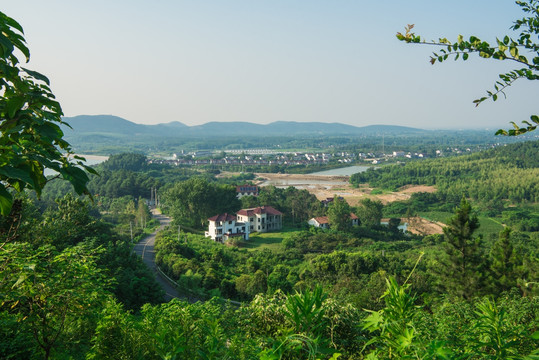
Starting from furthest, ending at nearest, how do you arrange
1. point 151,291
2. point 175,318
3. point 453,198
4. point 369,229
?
1. point 453,198
2. point 369,229
3. point 151,291
4. point 175,318

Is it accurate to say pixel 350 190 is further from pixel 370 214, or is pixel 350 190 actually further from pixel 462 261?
pixel 462 261

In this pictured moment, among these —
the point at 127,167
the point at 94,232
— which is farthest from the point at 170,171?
the point at 94,232

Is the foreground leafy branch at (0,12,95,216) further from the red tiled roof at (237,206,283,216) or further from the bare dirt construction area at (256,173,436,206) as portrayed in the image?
the bare dirt construction area at (256,173,436,206)

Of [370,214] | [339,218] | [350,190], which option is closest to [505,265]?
[339,218]

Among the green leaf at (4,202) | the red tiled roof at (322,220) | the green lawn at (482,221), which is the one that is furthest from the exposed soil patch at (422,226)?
the green leaf at (4,202)

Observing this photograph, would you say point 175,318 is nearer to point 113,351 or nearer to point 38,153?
point 113,351
